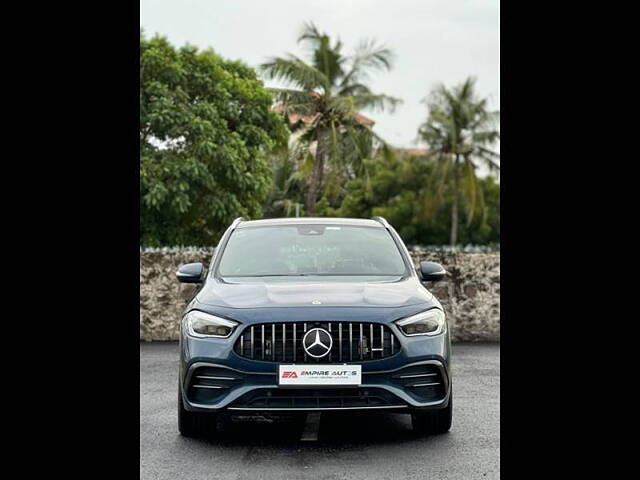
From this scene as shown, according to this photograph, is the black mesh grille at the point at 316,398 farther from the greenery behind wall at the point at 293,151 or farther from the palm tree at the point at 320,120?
the palm tree at the point at 320,120

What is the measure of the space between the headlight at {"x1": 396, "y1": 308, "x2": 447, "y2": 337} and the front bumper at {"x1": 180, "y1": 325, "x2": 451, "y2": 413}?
2.1 inches

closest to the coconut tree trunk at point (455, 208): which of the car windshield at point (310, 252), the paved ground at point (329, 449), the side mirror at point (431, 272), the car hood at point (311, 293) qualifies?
the paved ground at point (329, 449)

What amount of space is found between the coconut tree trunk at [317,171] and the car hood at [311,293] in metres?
32.1

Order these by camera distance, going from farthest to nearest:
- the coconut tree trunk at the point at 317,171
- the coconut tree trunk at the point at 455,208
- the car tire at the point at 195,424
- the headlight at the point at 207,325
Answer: the coconut tree trunk at the point at 455,208, the coconut tree trunk at the point at 317,171, the car tire at the point at 195,424, the headlight at the point at 207,325

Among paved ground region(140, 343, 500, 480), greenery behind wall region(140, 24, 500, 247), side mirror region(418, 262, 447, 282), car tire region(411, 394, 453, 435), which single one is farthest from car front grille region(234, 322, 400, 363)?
greenery behind wall region(140, 24, 500, 247)

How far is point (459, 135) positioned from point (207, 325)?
5486cm

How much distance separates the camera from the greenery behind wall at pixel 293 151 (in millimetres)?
31125

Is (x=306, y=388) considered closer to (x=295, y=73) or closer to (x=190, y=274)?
(x=190, y=274)

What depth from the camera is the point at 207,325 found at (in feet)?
21.5

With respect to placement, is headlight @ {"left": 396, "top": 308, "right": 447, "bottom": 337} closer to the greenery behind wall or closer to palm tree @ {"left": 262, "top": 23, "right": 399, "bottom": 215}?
the greenery behind wall
